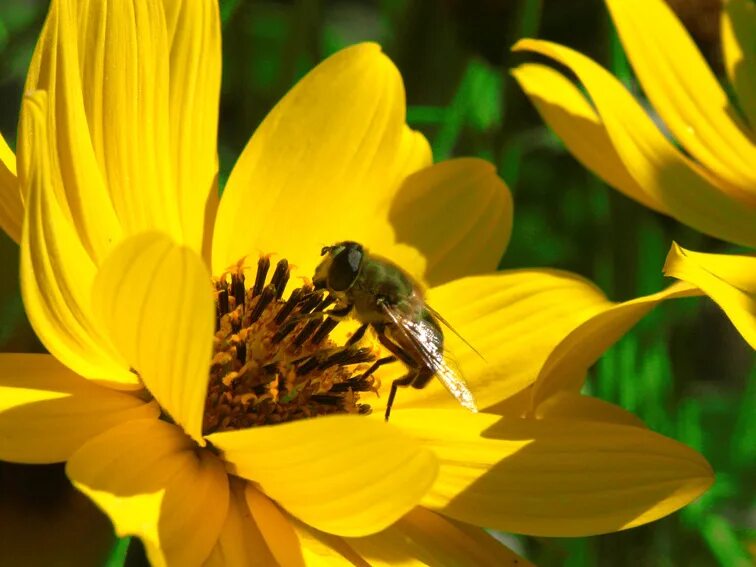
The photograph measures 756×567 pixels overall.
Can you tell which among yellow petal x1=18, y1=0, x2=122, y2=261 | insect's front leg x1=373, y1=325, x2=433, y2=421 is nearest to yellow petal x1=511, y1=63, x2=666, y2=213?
insect's front leg x1=373, y1=325, x2=433, y2=421

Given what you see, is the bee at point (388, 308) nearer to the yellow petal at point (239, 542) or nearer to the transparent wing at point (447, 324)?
the transparent wing at point (447, 324)

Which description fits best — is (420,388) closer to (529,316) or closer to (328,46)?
(529,316)

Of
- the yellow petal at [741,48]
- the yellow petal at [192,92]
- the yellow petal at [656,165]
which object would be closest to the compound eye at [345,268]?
the yellow petal at [192,92]

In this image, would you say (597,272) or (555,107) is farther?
(597,272)

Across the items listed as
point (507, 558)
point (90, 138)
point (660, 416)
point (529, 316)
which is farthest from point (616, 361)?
point (90, 138)

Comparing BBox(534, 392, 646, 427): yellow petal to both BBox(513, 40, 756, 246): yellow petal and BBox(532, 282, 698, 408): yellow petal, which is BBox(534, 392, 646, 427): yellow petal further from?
BBox(513, 40, 756, 246): yellow petal
